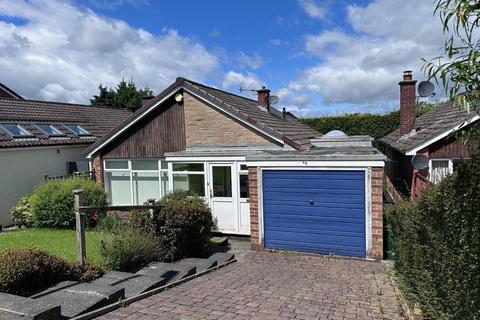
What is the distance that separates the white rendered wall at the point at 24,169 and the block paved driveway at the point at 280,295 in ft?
35.5

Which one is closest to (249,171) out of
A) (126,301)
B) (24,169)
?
(126,301)

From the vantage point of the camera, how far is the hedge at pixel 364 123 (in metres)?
26.2

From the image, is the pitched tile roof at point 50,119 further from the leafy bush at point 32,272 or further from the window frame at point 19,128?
the leafy bush at point 32,272

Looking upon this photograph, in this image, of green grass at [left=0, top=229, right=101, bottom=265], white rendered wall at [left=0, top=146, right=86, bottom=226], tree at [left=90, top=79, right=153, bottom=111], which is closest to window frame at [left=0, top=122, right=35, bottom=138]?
white rendered wall at [left=0, top=146, right=86, bottom=226]

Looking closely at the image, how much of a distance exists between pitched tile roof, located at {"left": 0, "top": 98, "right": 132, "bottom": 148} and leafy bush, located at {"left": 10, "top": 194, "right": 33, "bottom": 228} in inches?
99.8

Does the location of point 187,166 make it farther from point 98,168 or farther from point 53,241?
point 53,241

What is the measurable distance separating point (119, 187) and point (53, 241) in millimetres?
5356

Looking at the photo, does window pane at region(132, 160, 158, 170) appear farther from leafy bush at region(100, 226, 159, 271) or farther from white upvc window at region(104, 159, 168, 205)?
leafy bush at region(100, 226, 159, 271)

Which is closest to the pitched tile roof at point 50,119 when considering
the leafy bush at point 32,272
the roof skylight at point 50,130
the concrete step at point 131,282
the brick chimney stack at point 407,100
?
the roof skylight at point 50,130

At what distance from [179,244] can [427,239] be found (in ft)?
19.5

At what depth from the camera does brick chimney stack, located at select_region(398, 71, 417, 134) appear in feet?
54.7

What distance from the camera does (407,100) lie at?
1683cm

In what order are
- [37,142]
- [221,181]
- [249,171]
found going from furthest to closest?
[37,142] → [221,181] → [249,171]

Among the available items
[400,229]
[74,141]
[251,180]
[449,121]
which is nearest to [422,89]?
[449,121]
